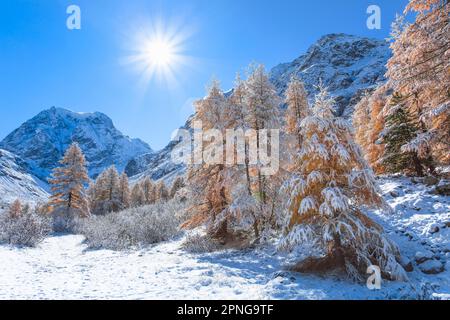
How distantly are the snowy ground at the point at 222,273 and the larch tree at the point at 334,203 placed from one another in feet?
3.12

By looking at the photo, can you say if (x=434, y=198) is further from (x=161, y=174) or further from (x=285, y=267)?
(x=161, y=174)

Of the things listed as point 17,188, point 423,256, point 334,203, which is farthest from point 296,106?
point 17,188

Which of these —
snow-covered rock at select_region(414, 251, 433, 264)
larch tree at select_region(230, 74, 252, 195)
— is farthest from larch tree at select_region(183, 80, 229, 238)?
snow-covered rock at select_region(414, 251, 433, 264)

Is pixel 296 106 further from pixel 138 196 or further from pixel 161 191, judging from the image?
pixel 161 191

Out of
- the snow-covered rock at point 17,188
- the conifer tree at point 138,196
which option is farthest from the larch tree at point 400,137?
the snow-covered rock at point 17,188

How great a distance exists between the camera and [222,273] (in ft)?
30.5

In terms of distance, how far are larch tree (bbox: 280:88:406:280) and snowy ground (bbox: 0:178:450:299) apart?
95 cm

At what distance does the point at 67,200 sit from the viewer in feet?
98.9

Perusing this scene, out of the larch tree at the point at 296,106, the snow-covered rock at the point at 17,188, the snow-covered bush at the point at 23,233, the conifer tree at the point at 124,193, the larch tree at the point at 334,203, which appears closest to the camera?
the larch tree at the point at 334,203

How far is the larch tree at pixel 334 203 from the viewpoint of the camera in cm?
818

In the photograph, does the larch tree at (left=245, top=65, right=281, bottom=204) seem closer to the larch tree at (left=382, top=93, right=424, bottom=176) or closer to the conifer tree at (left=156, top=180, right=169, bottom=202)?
the larch tree at (left=382, top=93, right=424, bottom=176)

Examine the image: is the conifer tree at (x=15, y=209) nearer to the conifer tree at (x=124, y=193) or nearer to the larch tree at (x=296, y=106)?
the conifer tree at (x=124, y=193)
